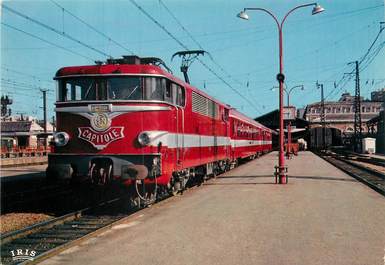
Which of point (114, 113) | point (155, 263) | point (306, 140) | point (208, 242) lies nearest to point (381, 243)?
point (208, 242)

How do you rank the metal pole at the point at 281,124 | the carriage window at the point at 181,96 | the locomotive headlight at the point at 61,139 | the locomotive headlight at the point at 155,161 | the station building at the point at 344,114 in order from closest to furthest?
1. the locomotive headlight at the point at 155,161
2. the locomotive headlight at the point at 61,139
3. the carriage window at the point at 181,96
4. the metal pole at the point at 281,124
5. the station building at the point at 344,114

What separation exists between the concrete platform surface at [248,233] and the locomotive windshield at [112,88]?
9.28ft

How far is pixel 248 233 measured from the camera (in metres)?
8.70

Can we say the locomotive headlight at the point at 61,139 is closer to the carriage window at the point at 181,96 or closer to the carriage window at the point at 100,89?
the carriage window at the point at 100,89

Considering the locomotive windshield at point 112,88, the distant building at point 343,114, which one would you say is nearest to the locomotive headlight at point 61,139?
the locomotive windshield at point 112,88

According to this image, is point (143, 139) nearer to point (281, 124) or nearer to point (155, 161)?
point (155, 161)

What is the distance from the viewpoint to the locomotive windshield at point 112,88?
11008 millimetres

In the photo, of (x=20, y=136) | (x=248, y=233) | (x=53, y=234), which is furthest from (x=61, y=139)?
(x=20, y=136)

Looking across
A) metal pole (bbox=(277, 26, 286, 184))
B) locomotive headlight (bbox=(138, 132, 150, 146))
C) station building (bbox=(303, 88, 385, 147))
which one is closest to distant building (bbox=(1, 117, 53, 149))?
metal pole (bbox=(277, 26, 286, 184))

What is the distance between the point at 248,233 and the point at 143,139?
3.41m

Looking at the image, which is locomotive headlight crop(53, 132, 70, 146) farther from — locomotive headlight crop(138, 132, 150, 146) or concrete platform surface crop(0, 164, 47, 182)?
concrete platform surface crop(0, 164, 47, 182)

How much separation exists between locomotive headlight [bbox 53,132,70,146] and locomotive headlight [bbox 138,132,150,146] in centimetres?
177

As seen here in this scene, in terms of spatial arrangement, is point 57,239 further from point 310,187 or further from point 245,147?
point 245,147

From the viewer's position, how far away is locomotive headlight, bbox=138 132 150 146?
35.0 feet
